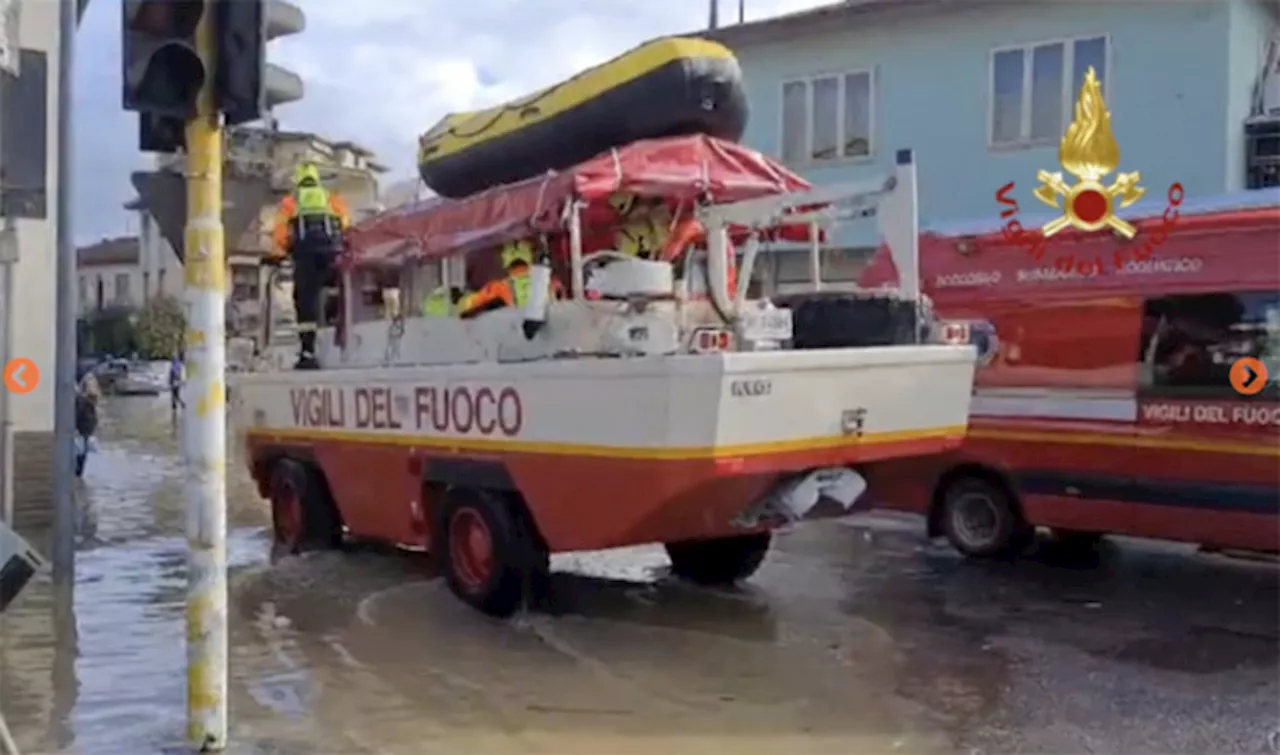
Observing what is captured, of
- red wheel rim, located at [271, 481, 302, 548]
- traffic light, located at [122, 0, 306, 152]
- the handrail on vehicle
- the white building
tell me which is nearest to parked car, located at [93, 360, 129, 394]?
the white building

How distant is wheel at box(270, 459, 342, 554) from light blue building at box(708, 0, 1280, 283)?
6209 millimetres

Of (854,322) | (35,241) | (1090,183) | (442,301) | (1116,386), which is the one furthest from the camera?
(35,241)

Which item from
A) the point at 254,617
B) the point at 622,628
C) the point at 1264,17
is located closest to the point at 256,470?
the point at 254,617

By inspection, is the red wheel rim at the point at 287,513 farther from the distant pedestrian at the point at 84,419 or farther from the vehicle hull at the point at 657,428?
the distant pedestrian at the point at 84,419

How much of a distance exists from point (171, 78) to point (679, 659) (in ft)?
13.8

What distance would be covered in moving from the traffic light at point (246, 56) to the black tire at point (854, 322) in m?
3.79

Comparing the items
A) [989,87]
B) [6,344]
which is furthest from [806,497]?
[989,87]

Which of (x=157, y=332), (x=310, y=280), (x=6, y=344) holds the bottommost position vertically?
(x=6, y=344)

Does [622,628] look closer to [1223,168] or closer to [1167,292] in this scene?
[1167,292]

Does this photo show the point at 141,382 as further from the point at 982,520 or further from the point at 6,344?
the point at 982,520

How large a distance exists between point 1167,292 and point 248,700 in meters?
6.65

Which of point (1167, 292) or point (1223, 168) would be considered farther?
point (1223, 168)

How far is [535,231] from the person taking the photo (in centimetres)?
895

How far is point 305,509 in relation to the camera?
11.7 metres
